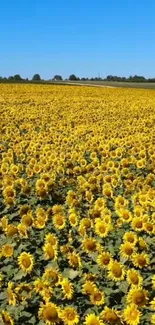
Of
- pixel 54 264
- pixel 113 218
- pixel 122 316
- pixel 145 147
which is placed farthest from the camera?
pixel 145 147

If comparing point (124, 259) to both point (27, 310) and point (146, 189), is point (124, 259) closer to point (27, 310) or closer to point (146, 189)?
point (27, 310)

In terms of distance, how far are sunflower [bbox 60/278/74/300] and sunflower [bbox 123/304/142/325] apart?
544 mm

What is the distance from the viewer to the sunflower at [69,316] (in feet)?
13.1

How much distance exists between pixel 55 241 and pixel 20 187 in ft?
8.62

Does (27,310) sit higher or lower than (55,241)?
lower

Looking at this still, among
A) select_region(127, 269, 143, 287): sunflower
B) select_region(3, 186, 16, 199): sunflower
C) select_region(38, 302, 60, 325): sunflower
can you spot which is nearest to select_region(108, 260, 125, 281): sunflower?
select_region(127, 269, 143, 287): sunflower

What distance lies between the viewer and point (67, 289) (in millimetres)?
4367

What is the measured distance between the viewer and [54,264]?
5.03m

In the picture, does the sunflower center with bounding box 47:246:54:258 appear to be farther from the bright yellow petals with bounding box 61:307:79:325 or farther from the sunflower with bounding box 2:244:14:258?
the bright yellow petals with bounding box 61:307:79:325

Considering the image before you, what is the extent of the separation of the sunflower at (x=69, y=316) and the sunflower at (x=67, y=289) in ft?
0.93

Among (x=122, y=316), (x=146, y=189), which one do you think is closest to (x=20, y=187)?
(x=146, y=189)

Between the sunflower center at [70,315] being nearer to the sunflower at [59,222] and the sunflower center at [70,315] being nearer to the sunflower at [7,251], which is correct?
the sunflower at [7,251]

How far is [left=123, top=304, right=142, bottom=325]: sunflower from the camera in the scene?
3941mm

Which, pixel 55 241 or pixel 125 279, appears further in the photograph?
pixel 55 241
